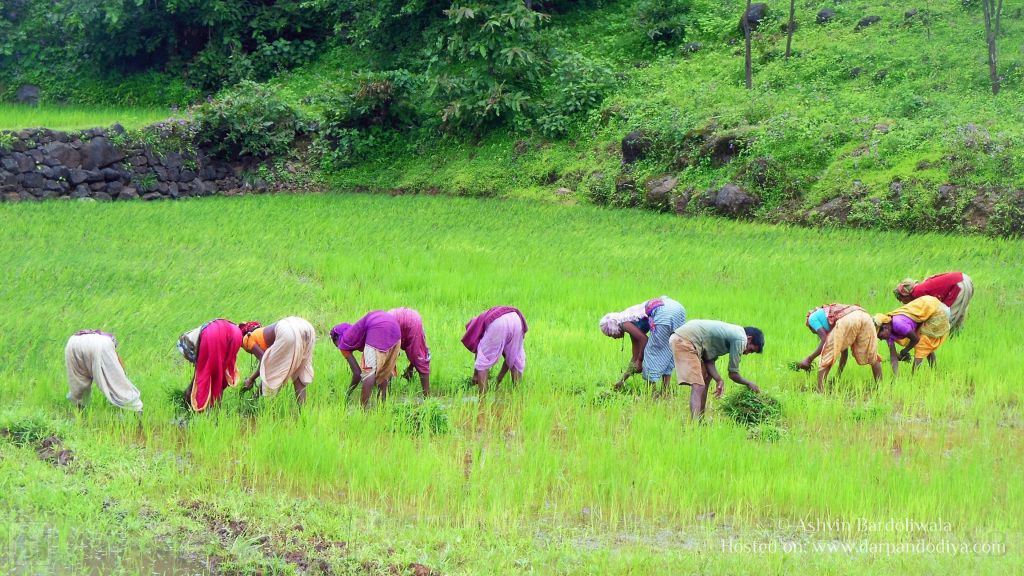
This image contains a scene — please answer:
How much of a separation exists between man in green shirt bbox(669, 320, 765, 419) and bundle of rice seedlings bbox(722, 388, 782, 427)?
0.64ft

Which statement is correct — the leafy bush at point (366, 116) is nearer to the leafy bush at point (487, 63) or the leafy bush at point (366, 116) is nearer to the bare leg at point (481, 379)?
the leafy bush at point (487, 63)

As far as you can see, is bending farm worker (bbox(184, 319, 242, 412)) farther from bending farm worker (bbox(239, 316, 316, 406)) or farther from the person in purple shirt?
the person in purple shirt

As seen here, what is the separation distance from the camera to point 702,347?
24.2ft

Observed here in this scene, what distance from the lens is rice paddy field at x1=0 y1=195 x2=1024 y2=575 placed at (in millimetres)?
5293

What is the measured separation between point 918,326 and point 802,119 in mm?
8774

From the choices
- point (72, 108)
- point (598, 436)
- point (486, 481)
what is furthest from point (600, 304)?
point (72, 108)

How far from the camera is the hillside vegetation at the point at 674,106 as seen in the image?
15297 millimetres

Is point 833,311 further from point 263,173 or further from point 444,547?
point 263,173

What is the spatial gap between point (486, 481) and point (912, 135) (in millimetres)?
11690

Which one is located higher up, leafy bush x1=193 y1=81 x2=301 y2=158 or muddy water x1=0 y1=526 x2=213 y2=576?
leafy bush x1=193 y1=81 x2=301 y2=158

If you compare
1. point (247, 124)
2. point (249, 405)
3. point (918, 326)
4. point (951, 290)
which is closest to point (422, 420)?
point (249, 405)

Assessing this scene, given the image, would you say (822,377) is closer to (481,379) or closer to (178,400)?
(481,379)

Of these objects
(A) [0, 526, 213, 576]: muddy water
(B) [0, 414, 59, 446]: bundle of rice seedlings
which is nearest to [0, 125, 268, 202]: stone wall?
(B) [0, 414, 59, 446]: bundle of rice seedlings

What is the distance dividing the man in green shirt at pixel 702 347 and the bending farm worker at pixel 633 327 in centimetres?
46
